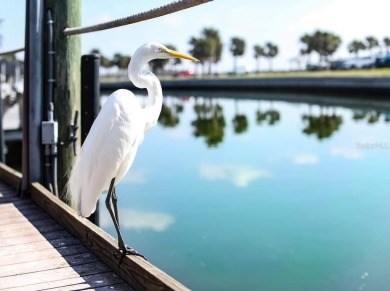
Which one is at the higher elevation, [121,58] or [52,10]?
[121,58]

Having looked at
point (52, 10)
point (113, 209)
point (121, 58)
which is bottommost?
point (113, 209)

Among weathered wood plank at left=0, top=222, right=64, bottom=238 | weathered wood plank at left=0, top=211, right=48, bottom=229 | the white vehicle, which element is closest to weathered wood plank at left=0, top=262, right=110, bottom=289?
weathered wood plank at left=0, top=222, right=64, bottom=238

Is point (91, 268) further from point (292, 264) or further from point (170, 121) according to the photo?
point (170, 121)

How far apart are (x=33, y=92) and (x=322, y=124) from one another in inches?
603

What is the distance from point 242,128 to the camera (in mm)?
18844

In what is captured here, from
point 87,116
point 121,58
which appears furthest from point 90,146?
point 121,58

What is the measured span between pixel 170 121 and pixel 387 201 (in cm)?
1545

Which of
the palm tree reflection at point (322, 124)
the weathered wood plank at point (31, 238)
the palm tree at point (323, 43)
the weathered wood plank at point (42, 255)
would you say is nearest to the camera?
the weathered wood plank at point (42, 255)

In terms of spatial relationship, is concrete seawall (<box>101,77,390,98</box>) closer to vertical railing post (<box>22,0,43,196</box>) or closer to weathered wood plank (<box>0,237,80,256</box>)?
vertical railing post (<box>22,0,43,196</box>)

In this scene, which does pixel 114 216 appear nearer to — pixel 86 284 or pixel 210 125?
pixel 86 284

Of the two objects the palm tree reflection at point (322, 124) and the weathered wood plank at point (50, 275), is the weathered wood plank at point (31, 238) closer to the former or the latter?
the weathered wood plank at point (50, 275)

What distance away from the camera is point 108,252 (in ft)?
8.36

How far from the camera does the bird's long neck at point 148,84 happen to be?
256 cm

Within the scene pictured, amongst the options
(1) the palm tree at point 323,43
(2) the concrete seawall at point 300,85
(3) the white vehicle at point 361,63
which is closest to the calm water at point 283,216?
(2) the concrete seawall at point 300,85
